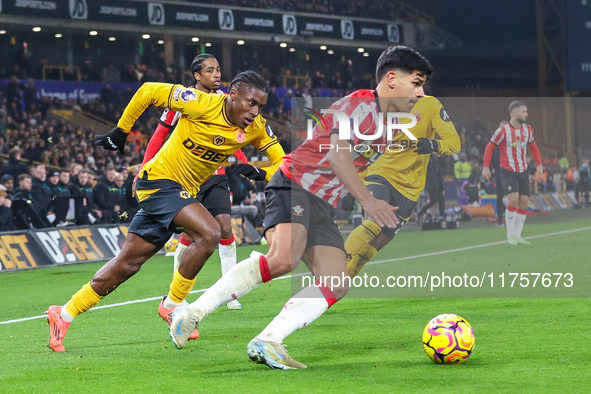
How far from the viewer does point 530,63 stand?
38.7 meters

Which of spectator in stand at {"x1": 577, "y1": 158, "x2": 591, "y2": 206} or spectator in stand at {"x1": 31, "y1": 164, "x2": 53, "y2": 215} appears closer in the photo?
spectator in stand at {"x1": 31, "y1": 164, "x2": 53, "y2": 215}

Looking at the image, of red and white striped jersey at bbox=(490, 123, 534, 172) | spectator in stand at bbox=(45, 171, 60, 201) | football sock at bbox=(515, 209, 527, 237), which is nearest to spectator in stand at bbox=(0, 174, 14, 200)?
spectator in stand at bbox=(45, 171, 60, 201)

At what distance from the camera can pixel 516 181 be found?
14961 millimetres

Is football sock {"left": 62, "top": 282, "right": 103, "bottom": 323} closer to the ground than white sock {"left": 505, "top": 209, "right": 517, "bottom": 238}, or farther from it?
farther from it

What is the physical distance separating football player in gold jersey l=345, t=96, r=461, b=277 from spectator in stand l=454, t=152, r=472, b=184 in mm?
16252

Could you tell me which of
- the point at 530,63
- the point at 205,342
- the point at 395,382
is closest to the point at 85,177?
the point at 205,342

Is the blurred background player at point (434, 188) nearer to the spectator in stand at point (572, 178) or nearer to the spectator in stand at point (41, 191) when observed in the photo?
the spectator in stand at point (41, 191)

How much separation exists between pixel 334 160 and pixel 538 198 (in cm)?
2272

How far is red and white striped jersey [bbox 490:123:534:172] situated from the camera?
1491 cm

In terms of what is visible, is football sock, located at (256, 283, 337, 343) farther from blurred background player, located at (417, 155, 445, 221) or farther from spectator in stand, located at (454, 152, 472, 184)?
spectator in stand, located at (454, 152, 472, 184)

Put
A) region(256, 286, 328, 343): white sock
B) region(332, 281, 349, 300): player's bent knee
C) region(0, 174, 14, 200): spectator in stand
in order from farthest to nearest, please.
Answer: region(0, 174, 14, 200): spectator in stand → region(332, 281, 349, 300): player's bent knee → region(256, 286, 328, 343): white sock

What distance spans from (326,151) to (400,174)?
6.24 feet

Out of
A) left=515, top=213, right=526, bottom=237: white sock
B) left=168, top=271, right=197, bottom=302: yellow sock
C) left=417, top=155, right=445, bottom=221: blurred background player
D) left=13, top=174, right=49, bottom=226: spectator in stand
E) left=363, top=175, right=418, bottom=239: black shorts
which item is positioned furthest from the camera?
left=417, top=155, right=445, bottom=221: blurred background player

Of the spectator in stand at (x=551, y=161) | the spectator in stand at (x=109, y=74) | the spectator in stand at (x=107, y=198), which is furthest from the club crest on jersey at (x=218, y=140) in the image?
the spectator in stand at (x=551, y=161)
